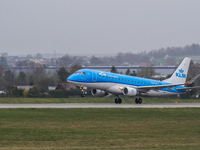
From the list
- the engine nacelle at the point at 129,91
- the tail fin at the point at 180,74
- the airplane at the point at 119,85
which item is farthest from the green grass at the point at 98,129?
the tail fin at the point at 180,74

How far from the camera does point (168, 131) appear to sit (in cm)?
2612

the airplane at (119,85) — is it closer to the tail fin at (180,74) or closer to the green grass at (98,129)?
the tail fin at (180,74)

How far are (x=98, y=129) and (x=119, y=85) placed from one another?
2437cm

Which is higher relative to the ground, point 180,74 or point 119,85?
point 180,74

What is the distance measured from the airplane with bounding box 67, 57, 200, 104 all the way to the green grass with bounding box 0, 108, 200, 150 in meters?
11.9

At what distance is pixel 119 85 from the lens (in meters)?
50.6

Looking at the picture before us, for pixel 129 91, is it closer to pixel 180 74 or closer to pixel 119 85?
pixel 119 85

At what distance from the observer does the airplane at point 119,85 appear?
161ft

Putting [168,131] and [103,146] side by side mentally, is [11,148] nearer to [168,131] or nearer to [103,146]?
[103,146]

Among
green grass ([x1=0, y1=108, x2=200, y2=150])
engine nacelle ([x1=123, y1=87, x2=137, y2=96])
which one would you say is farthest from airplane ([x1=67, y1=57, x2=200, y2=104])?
green grass ([x1=0, y1=108, x2=200, y2=150])

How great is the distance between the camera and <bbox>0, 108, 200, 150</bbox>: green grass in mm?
21438

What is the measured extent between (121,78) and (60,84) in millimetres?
26606

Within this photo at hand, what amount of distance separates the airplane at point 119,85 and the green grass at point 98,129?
11.9 m

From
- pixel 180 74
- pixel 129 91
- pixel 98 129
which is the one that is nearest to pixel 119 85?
pixel 129 91
